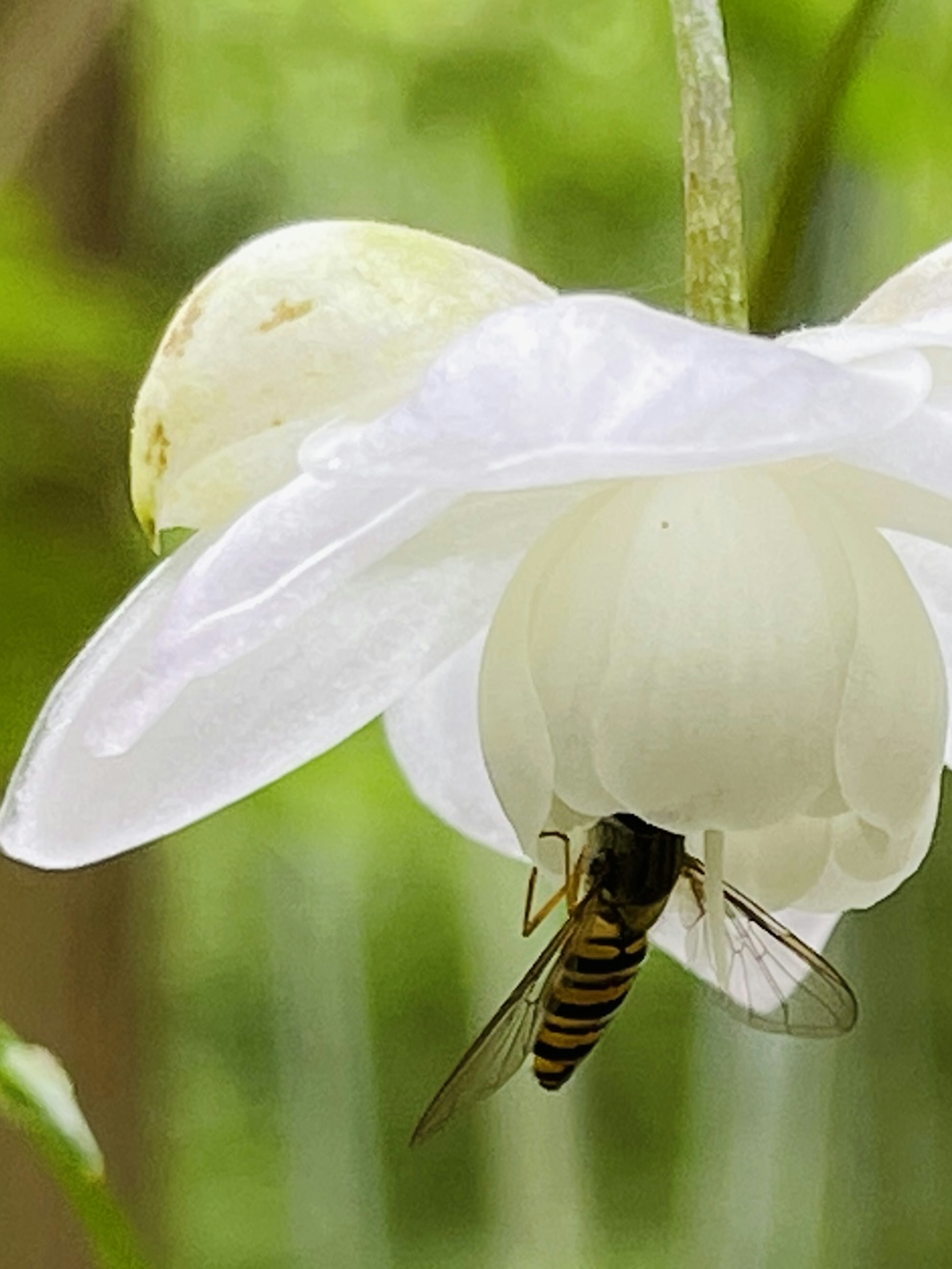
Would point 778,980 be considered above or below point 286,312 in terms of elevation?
below

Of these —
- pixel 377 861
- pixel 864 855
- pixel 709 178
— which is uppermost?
pixel 709 178

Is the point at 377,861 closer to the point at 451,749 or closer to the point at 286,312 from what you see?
the point at 451,749

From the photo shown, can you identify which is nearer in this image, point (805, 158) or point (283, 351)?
point (283, 351)

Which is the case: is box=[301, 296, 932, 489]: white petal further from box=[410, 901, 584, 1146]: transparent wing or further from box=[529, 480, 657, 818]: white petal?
box=[410, 901, 584, 1146]: transparent wing

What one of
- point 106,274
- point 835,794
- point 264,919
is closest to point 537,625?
point 835,794

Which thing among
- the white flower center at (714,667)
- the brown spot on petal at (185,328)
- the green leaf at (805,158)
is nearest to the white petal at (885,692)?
the white flower center at (714,667)

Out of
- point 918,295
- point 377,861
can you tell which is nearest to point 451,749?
point 918,295

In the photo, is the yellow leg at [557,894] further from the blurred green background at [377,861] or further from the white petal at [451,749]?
the blurred green background at [377,861]
